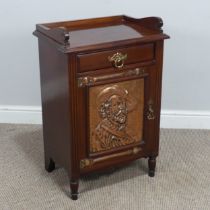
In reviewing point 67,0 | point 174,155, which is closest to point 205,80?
point 174,155

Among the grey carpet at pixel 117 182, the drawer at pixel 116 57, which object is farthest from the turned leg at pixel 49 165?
the drawer at pixel 116 57

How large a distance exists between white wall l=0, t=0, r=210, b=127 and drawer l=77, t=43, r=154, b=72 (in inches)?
19.7

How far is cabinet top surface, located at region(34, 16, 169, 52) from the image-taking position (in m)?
1.66

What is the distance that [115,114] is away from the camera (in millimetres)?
1781

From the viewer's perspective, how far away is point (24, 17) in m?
2.24

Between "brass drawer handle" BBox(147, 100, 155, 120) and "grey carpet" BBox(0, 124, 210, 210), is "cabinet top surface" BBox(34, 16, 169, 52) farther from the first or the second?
"grey carpet" BBox(0, 124, 210, 210)

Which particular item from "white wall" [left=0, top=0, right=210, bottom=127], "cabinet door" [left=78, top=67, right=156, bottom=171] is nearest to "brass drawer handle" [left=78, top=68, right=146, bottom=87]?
"cabinet door" [left=78, top=67, right=156, bottom=171]

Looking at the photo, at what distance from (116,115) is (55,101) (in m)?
0.22

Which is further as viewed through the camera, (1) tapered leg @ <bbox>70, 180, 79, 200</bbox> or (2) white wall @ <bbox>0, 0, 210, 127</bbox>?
(2) white wall @ <bbox>0, 0, 210, 127</bbox>

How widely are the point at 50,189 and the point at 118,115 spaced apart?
1.29ft

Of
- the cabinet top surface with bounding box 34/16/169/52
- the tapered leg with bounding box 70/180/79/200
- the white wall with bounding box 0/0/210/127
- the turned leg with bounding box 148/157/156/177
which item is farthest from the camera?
the white wall with bounding box 0/0/210/127

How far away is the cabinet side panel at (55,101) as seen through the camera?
1.71 m

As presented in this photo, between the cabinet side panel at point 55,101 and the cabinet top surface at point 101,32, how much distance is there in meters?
0.05

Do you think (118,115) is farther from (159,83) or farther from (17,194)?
(17,194)
